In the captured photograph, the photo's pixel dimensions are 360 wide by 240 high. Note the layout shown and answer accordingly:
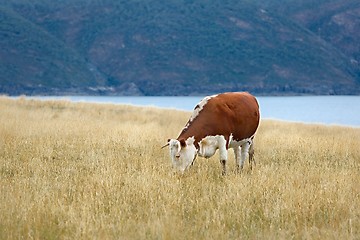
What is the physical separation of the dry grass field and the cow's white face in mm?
205

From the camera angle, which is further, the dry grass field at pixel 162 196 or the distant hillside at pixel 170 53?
the distant hillside at pixel 170 53

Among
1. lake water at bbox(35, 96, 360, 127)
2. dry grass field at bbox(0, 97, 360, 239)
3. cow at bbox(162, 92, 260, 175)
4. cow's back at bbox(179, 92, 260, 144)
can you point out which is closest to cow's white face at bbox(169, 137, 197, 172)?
cow at bbox(162, 92, 260, 175)

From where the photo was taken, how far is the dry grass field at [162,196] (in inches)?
295

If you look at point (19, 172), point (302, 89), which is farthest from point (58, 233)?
point (302, 89)

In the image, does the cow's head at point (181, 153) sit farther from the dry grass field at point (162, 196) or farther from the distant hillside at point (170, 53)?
the distant hillside at point (170, 53)

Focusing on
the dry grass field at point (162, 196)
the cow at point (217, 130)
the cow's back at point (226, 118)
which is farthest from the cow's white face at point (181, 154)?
the cow's back at point (226, 118)

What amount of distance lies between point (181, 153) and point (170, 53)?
163740 millimetres

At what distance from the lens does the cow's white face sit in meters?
10.0

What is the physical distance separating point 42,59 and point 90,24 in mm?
51072

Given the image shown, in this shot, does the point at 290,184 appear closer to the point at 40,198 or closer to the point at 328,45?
the point at 40,198

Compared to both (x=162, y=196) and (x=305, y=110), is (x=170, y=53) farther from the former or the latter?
(x=162, y=196)

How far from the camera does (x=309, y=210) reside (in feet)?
28.1

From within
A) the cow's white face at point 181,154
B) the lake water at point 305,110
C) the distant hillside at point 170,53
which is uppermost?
the distant hillside at point 170,53

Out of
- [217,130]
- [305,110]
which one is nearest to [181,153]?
[217,130]
